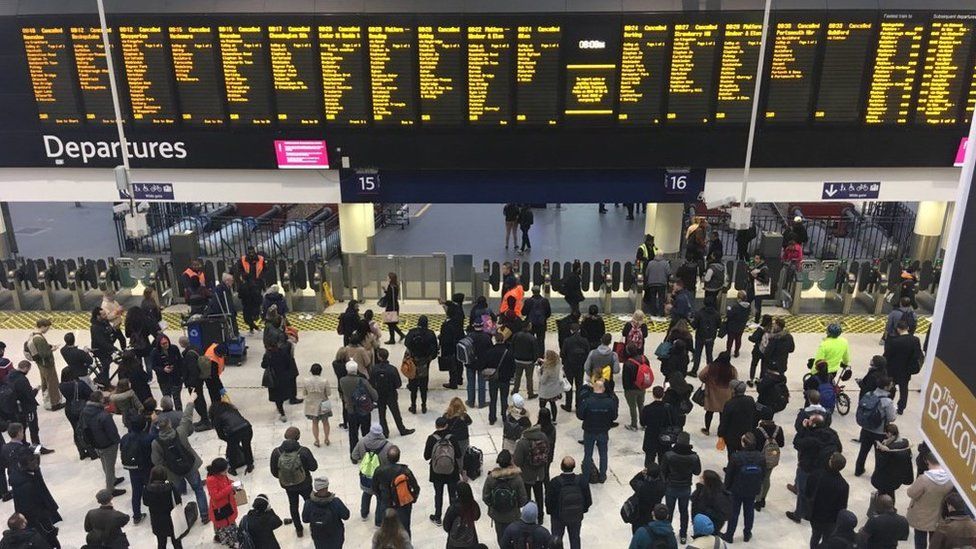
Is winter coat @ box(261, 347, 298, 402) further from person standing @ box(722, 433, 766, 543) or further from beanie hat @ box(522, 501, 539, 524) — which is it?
person standing @ box(722, 433, 766, 543)

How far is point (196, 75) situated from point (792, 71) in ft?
33.7

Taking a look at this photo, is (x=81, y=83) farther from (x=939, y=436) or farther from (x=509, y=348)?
(x=939, y=436)

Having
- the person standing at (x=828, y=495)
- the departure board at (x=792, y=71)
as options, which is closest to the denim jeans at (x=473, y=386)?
the person standing at (x=828, y=495)

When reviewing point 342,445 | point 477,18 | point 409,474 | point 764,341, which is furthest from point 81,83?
point 764,341

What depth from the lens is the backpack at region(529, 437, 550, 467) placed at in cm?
788

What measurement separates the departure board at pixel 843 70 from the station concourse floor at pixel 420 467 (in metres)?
4.43

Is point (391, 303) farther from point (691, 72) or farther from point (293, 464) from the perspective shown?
point (691, 72)

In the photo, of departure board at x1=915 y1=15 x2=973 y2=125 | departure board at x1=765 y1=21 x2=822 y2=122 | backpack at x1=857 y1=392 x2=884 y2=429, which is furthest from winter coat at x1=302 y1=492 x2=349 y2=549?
departure board at x1=915 y1=15 x2=973 y2=125

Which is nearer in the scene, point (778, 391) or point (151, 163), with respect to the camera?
point (778, 391)

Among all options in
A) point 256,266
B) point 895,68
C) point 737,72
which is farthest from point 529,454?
point 895,68

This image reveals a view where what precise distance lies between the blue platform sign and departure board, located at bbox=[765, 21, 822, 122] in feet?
5.06

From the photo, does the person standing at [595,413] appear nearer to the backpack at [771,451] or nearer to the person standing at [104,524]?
the backpack at [771,451]

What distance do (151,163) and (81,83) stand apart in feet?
5.67

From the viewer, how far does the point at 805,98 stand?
12.9 metres
